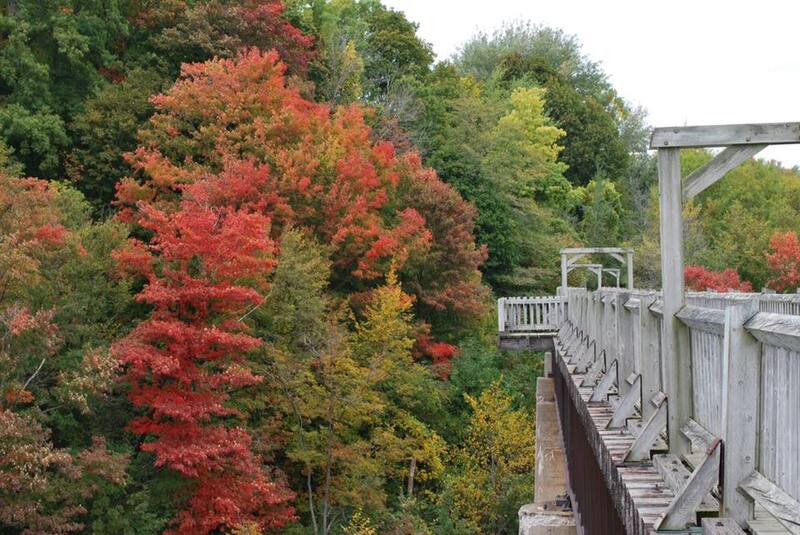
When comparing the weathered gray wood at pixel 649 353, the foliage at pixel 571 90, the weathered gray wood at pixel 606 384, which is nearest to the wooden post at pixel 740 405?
the weathered gray wood at pixel 649 353

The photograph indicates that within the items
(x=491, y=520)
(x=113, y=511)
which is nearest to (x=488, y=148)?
(x=491, y=520)

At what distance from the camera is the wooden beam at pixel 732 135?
521cm

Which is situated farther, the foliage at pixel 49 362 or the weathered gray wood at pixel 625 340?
the foliage at pixel 49 362

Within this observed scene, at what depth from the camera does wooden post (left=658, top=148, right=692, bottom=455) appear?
519cm

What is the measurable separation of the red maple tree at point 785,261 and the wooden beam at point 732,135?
38.6 meters

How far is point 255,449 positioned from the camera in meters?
20.5

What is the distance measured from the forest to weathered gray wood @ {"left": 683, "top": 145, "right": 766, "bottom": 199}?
13.7 metres

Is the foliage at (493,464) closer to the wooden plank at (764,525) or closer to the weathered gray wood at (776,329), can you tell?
the wooden plank at (764,525)

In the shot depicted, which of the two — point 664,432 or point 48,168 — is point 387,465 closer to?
point 48,168

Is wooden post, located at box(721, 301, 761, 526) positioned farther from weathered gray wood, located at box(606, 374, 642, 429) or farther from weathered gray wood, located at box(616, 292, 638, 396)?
weathered gray wood, located at box(616, 292, 638, 396)

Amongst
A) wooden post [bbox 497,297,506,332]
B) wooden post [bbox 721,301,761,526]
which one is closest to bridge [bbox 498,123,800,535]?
wooden post [bbox 721,301,761,526]

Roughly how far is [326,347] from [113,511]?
6.56 m

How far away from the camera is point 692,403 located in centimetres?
518

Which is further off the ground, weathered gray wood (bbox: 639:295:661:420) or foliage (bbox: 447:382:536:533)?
weathered gray wood (bbox: 639:295:661:420)
